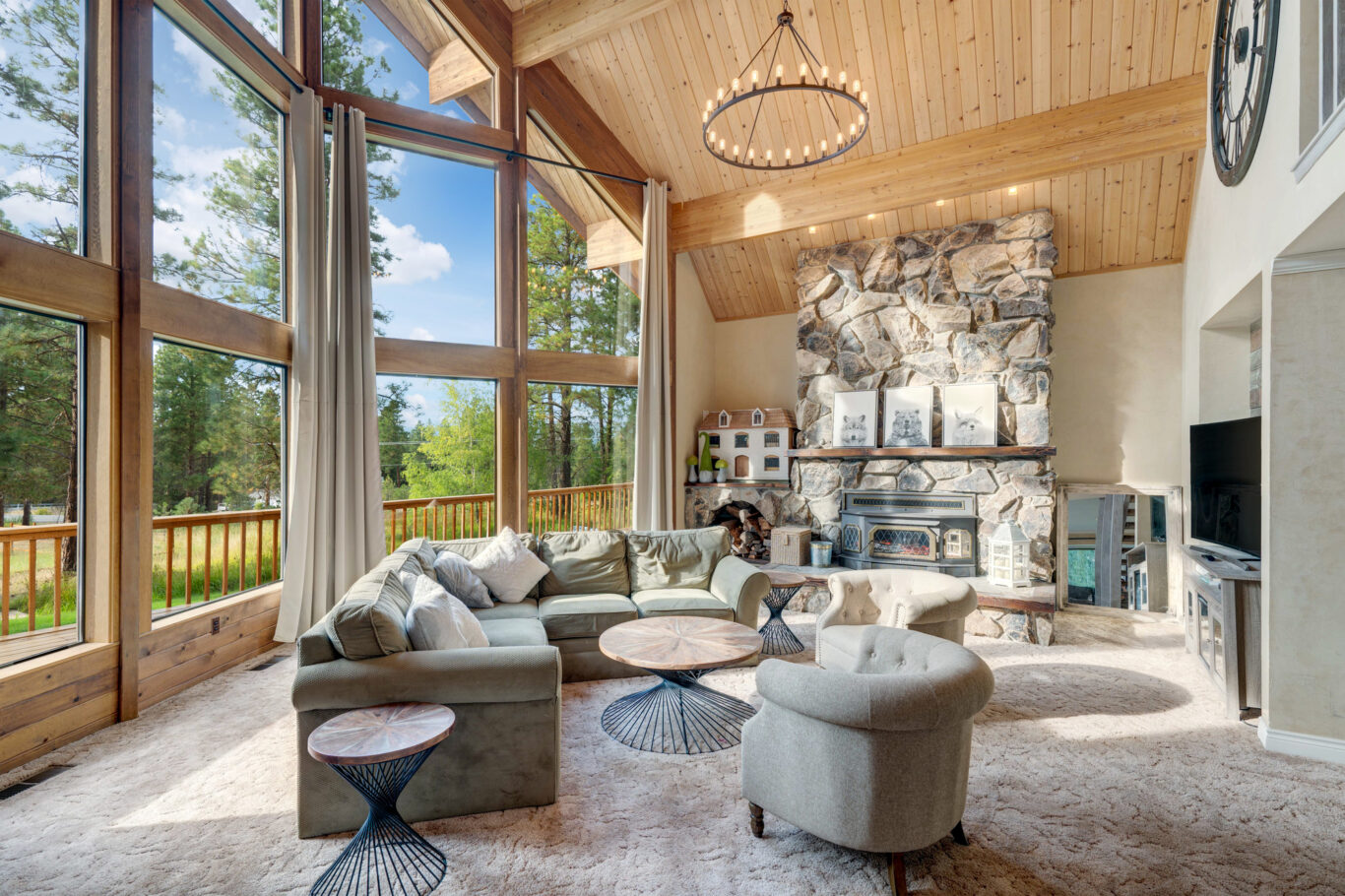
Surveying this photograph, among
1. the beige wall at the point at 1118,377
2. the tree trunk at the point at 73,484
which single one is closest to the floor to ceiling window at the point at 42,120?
the tree trunk at the point at 73,484

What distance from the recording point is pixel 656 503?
642 cm

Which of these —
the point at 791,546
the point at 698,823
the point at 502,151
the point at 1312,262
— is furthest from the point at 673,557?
the point at 502,151

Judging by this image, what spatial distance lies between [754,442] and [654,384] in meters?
1.25

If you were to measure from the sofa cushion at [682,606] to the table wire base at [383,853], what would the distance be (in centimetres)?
201

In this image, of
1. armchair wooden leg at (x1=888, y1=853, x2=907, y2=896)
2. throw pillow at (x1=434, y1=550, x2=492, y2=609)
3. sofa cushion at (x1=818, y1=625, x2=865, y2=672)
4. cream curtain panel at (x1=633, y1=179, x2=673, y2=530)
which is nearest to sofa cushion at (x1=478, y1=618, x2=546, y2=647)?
throw pillow at (x1=434, y1=550, x2=492, y2=609)

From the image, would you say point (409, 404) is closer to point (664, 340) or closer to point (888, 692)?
point (664, 340)

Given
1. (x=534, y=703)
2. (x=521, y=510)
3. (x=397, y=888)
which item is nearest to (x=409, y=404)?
(x=521, y=510)

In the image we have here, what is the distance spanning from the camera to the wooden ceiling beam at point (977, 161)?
179 inches

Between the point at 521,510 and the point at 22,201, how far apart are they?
3.63 meters

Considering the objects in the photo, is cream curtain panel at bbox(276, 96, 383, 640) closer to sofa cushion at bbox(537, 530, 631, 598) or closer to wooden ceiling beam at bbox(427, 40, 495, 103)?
wooden ceiling beam at bbox(427, 40, 495, 103)

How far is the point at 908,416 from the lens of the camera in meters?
5.88

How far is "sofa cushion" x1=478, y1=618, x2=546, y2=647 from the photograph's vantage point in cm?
336

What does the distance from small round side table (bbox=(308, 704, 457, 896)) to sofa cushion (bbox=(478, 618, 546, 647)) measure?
1.02 m

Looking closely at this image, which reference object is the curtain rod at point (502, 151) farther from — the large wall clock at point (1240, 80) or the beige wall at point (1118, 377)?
the large wall clock at point (1240, 80)
